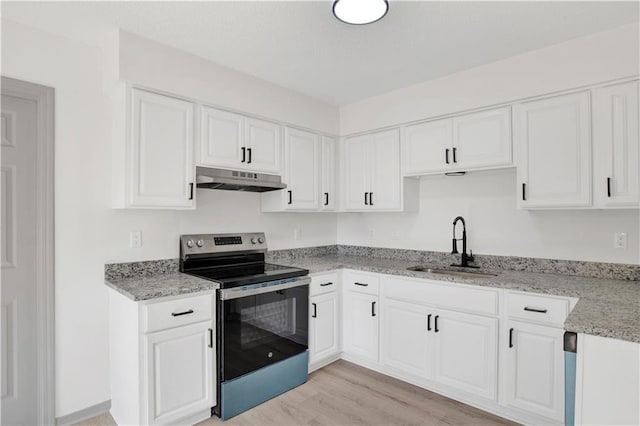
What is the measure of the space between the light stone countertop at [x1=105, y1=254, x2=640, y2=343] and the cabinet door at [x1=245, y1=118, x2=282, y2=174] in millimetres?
931

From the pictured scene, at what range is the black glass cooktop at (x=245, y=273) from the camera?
7.70 feet

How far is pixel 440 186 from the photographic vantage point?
10.7 feet

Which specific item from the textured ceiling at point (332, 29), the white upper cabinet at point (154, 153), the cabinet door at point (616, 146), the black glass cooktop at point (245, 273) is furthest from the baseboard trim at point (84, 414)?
the cabinet door at point (616, 146)

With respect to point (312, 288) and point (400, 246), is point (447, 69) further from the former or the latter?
point (312, 288)

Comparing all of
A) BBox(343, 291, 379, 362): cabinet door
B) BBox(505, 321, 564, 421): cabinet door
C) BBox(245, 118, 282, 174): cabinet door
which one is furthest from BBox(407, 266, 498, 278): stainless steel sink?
BBox(245, 118, 282, 174): cabinet door

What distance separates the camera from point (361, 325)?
3.04 m

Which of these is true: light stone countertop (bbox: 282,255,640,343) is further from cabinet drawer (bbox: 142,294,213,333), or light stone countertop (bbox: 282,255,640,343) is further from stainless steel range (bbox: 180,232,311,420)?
cabinet drawer (bbox: 142,294,213,333)

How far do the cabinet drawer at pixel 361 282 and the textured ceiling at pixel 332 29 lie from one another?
5.58 ft

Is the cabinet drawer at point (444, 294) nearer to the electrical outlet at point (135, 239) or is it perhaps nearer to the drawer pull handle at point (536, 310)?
the drawer pull handle at point (536, 310)

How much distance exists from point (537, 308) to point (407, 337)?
97cm

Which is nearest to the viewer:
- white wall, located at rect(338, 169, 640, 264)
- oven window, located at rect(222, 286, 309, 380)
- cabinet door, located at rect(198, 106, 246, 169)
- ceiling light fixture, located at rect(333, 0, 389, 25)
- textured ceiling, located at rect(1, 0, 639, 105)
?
ceiling light fixture, located at rect(333, 0, 389, 25)

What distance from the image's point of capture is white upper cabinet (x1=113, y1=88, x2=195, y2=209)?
2.19 m

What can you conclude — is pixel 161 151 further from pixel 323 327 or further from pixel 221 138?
pixel 323 327

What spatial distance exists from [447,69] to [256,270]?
2.19 m
